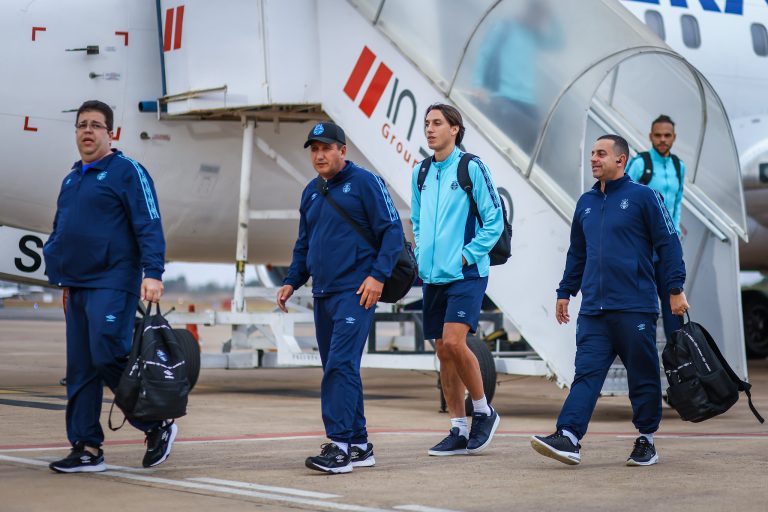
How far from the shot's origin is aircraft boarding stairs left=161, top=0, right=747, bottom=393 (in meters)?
9.53

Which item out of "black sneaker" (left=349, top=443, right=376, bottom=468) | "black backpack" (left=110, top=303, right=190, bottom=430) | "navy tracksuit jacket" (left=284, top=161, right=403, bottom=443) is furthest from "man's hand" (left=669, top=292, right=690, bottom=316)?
"black backpack" (left=110, top=303, right=190, bottom=430)

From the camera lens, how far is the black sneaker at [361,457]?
22.1 ft

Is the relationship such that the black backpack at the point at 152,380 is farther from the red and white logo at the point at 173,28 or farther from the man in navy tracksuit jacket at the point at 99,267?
the red and white logo at the point at 173,28

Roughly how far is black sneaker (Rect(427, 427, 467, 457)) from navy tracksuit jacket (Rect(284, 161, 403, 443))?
0.61 metres

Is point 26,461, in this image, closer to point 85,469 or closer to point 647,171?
point 85,469

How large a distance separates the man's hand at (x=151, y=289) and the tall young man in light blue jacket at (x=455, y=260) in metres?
1.71

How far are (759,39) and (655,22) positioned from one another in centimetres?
181

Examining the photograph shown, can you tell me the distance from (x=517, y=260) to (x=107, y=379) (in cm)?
402

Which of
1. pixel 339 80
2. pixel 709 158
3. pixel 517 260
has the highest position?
pixel 339 80

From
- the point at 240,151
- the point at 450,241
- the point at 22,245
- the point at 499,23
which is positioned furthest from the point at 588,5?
the point at 22,245

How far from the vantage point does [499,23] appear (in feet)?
32.5

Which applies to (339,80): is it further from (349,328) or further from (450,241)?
(349,328)

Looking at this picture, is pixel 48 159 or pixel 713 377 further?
pixel 48 159

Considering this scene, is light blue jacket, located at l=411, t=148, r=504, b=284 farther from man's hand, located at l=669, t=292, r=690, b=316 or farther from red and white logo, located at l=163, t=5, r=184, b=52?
red and white logo, located at l=163, t=5, r=184, b=52
